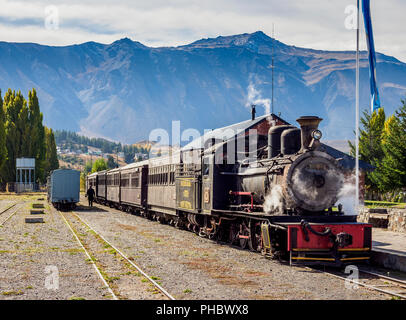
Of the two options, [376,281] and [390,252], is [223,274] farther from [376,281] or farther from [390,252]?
[390,252]

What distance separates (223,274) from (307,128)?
4030mm

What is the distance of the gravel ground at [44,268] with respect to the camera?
848 centimetres

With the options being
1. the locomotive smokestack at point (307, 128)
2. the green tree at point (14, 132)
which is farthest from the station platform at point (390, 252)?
the green tree at point (14, 132)

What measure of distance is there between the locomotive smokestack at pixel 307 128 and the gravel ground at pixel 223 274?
2970mm

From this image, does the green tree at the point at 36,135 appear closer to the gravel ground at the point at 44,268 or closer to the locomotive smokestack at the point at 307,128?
the gravel ground at the point at 44,268

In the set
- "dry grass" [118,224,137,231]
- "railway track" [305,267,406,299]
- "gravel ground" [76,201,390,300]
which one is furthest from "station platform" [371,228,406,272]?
"dry grass" [118,224,137,231]

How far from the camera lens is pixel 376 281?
383 inches

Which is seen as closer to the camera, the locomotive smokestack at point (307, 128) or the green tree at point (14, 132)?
the locomotive smokestack at point (307, 128)

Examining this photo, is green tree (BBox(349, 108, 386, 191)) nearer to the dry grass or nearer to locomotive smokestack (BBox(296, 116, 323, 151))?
the dry grass

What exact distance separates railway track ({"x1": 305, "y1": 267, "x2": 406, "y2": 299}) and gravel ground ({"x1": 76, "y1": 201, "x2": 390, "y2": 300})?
0.60ft

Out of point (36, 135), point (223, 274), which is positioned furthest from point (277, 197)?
point (36, 135)

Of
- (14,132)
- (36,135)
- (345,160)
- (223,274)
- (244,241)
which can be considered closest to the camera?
(223,274)

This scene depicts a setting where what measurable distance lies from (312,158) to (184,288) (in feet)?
15.2
